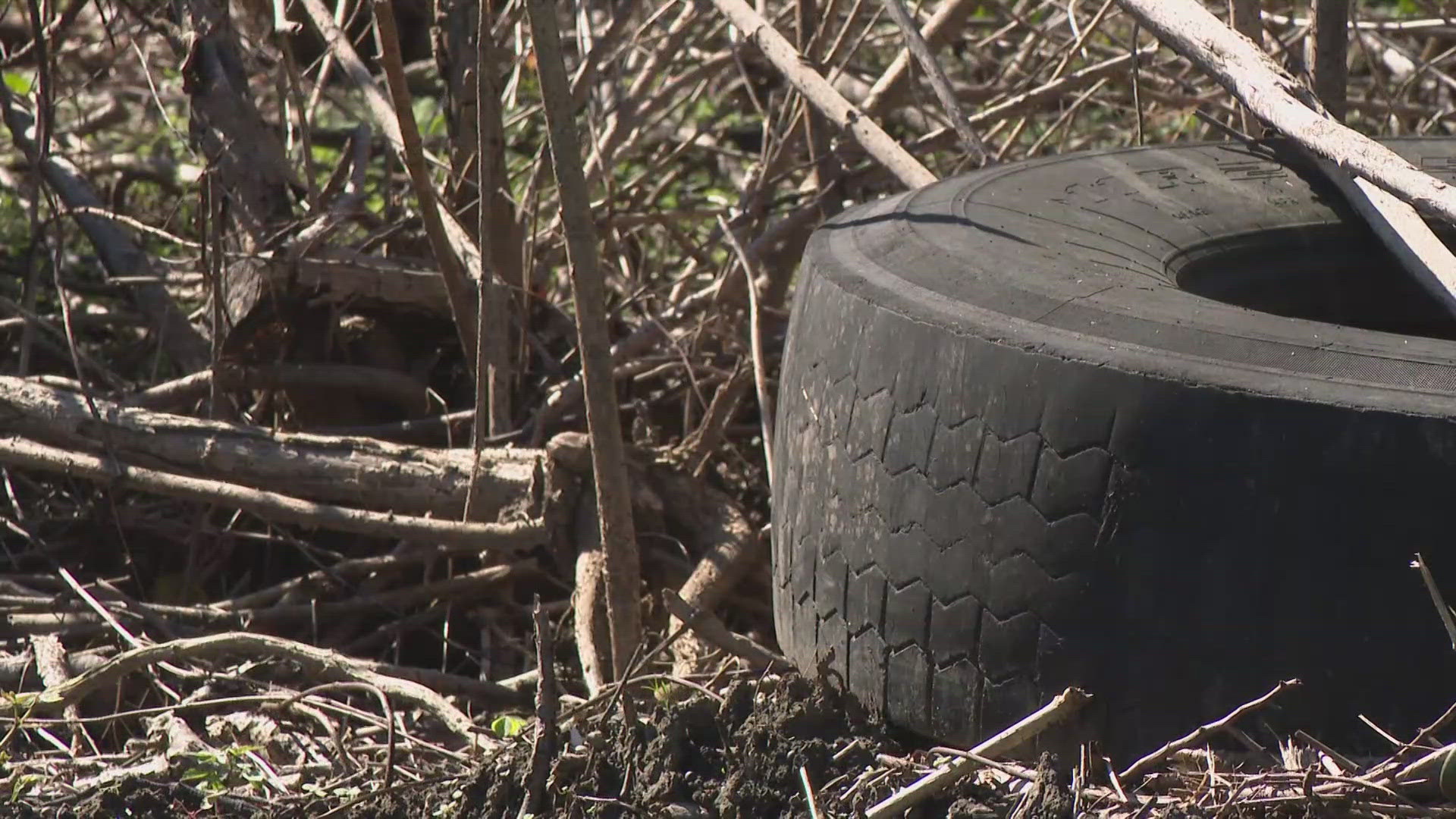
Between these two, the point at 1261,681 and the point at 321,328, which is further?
the point at 321,328

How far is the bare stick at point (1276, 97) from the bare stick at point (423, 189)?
1414 mm

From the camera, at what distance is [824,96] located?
10.2 ft

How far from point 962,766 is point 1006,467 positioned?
1.16 feet

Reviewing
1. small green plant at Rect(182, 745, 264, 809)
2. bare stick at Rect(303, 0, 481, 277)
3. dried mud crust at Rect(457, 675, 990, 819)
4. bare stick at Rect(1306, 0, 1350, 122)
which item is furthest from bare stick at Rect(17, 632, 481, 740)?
bare stick at Rect(1306, 0, 1350, 122)

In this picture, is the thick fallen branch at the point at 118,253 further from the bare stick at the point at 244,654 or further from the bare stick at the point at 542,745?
the bare stick at the point at 542,745

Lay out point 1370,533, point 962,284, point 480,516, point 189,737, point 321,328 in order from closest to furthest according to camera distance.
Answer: point 1370,533 → point 962,284 → point 189,737 → point 480,516 → point 321,328

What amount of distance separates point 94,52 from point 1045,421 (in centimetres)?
490

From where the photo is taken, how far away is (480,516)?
301cm

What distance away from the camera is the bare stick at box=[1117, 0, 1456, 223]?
5.91 feet

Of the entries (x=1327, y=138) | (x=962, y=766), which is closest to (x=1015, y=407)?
(x=962, y=766)

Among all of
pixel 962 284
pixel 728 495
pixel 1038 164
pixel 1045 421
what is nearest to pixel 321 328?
pixel 728 495

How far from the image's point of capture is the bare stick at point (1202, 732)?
1.70 meters

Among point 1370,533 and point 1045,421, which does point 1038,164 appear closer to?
point 1045,421

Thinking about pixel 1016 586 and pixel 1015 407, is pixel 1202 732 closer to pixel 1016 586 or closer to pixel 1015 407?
pixel 1016 586
